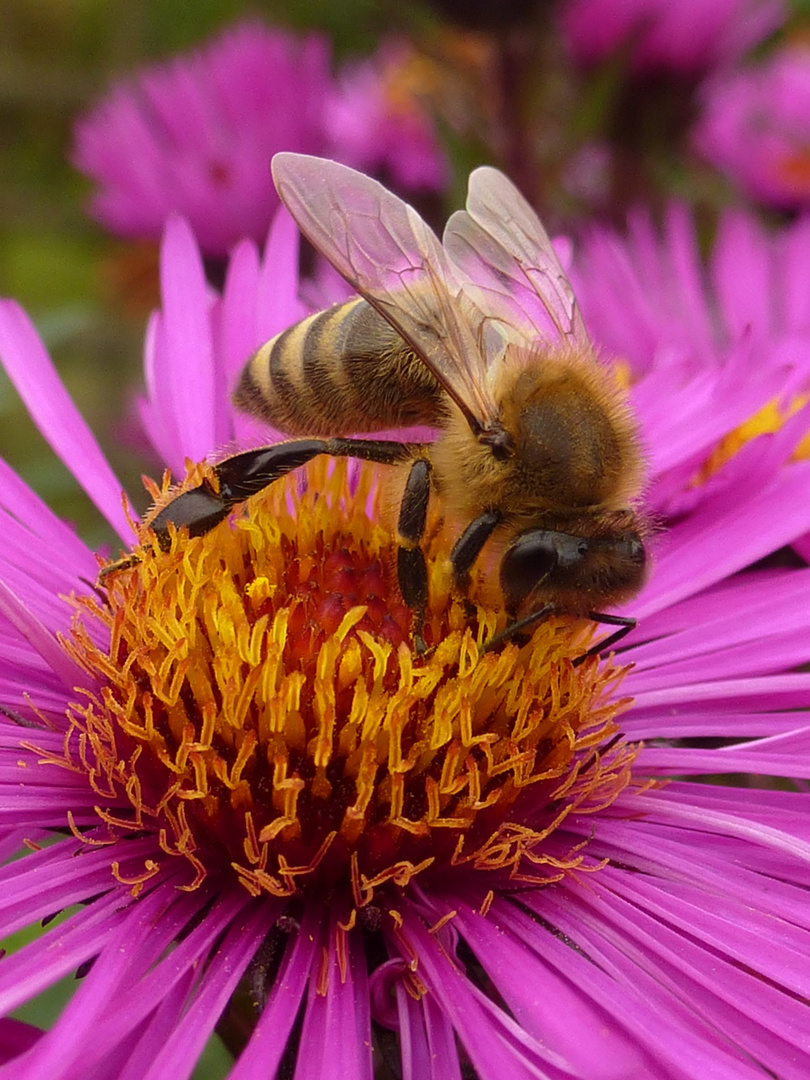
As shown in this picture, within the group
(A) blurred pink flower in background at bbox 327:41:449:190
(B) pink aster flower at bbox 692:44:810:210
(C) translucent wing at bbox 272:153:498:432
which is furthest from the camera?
(B) pink aster flower at bbox 692:44:810:210

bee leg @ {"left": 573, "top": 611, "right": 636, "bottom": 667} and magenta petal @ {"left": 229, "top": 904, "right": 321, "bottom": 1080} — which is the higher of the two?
bee leg @ {"left": 573, "top": 611, "right": 636, "bottom": 667}

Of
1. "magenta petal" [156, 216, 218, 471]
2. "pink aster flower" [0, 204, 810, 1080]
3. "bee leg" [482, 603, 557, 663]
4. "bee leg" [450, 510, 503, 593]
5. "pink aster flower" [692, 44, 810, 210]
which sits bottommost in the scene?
"pink aster flower" [0, 204, 810, 1080]

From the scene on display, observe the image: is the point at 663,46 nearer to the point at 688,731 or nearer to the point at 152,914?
the point at 688,731

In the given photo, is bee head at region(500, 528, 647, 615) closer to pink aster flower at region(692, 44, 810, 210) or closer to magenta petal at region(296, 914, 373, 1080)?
magenta petal at region(296, 914, 373, 1080)

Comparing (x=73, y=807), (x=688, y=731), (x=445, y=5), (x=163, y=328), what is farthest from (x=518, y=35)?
(x=73, y=807)

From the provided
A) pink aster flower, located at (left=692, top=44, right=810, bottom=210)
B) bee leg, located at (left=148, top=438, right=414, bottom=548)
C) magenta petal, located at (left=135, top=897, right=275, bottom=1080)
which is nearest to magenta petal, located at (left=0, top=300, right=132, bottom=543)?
bee leg, located at (left=148, top=438, right=414, bottom=548)

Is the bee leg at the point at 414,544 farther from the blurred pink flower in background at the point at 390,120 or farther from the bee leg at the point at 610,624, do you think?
the blurred pink flower in background at the point at 390,120

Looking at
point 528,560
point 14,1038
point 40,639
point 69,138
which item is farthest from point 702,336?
point 69,138

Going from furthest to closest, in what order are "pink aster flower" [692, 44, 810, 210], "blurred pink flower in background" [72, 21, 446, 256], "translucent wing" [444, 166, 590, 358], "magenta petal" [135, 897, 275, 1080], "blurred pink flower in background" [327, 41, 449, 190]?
"pink aster flower" [692, 44, 810, 210]
"blurred pink flower in background" [327, 41, 449, 190]
"blurred pink flower in background" [72, 21, 446, 256]
"translucent wing" [444, 166, 590, 358]
"magenta petal" [135, 897, 275, 1080]

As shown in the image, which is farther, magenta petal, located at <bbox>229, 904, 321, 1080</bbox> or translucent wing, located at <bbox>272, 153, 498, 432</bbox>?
translucent wing, located at <bbox>272, 153, 498, 432</bbox>
